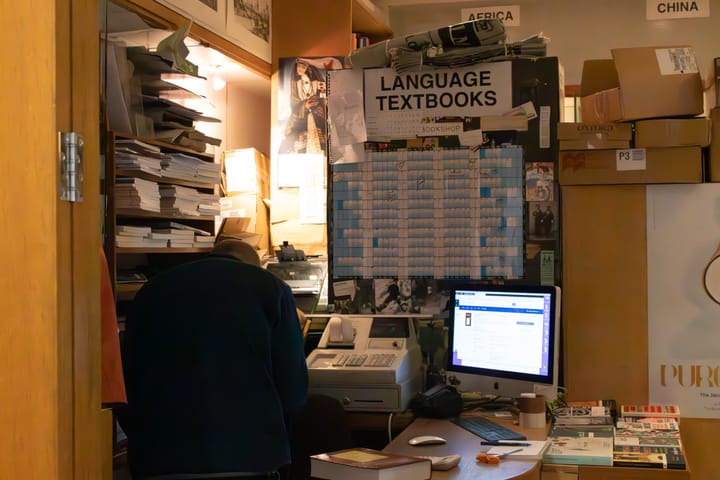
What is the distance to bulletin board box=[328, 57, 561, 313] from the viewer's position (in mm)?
3338

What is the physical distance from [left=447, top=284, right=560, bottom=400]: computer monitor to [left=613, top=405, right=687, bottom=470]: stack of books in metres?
0.28

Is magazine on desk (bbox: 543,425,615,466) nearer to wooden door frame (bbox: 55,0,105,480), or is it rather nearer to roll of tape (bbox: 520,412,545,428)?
roll of tape (bbox: 520,412,545,428)

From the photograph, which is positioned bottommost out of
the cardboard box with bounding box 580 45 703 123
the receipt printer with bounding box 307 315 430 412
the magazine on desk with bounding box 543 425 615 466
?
the magazine on desk with bounding box 543 425 615 466

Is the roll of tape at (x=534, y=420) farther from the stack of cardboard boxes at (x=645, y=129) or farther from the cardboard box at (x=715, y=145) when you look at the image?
the cardboard box at (x=715, y=145)

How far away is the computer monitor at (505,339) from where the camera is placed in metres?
2.93

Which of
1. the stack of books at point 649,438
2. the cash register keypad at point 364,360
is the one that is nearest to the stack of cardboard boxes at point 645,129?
the stack of books at point 649,438

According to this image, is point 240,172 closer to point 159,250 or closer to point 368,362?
point 159,250

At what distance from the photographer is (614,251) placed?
3148mm

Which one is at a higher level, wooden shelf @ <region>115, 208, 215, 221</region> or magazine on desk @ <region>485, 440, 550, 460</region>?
wooden shelf @ <region>115, 208, 215, 221</region>

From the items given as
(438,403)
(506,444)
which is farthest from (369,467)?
(438,403)

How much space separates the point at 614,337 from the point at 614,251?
1.02 ft

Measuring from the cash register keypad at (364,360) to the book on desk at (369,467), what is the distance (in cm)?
92

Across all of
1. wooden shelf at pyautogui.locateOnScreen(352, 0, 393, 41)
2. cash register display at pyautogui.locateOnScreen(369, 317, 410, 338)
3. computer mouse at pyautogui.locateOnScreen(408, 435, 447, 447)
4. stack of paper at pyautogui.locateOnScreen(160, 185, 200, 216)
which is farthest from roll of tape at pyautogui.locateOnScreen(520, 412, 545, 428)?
wooden shelf at pyautogui.locateOnScreen(352, 0, 393, 41)

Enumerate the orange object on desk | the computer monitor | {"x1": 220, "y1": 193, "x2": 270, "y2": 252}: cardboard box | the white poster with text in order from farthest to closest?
{"x1": 220, "y1": 193, "x2": 270, "y2": 252}: cardboard box → the white poster with text → the computer monitor → the orange object on desk
